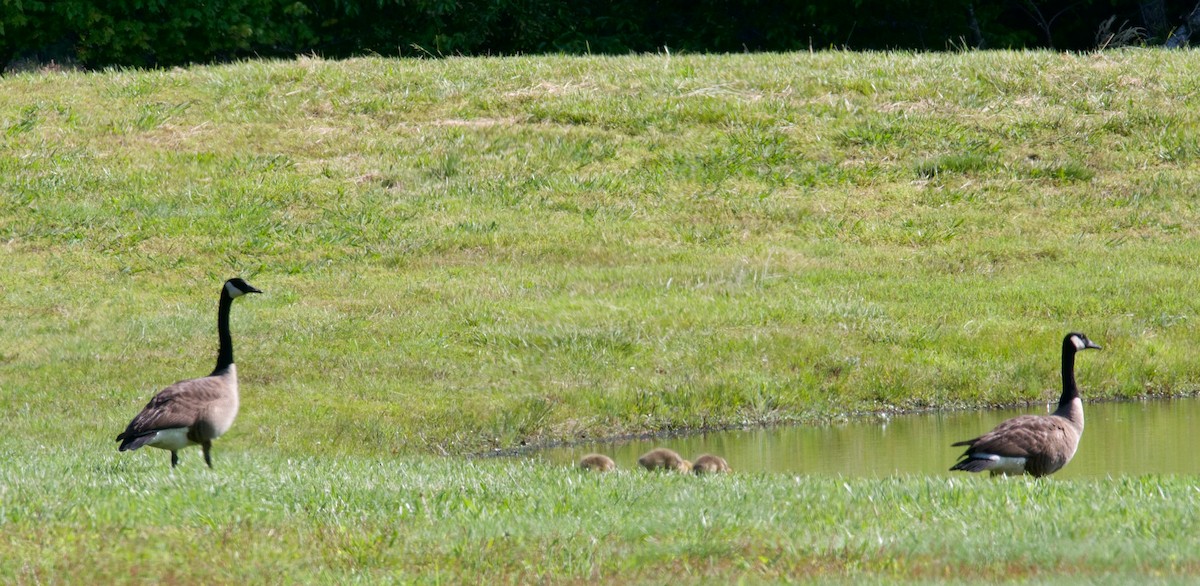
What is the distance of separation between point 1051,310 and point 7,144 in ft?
56.7

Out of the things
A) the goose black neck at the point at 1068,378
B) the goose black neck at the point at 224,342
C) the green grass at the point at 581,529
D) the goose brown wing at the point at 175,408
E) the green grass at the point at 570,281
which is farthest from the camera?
the goose black neck at the point at 1068,378

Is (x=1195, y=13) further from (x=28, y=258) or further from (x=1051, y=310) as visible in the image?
(x=28, y=258)

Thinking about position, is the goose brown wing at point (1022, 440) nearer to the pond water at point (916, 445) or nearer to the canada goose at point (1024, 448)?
the canada goose at point (1024, 448)

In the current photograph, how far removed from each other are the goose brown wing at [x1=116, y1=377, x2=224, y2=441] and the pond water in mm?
3917

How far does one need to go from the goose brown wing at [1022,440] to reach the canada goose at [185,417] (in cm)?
569

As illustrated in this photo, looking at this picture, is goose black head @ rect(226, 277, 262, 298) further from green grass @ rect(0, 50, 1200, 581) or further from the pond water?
the pond water

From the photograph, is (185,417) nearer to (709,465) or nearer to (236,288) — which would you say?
(236,288)

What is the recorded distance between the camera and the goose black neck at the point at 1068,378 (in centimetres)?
1246

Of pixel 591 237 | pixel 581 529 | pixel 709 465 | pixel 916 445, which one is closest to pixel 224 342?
pixel 709 465

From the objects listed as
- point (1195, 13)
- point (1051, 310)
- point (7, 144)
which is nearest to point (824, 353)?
point (1051, 310)

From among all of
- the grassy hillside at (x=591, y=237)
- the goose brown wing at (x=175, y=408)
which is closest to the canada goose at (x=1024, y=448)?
the grassy hillside at (x=591, y=237)

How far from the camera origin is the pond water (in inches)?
520

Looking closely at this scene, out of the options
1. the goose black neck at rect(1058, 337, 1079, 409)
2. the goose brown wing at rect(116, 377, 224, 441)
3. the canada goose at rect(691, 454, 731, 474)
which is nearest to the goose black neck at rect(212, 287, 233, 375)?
the goose brown wing at rect(116, 377, 224, 441)

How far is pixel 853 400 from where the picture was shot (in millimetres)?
16312
